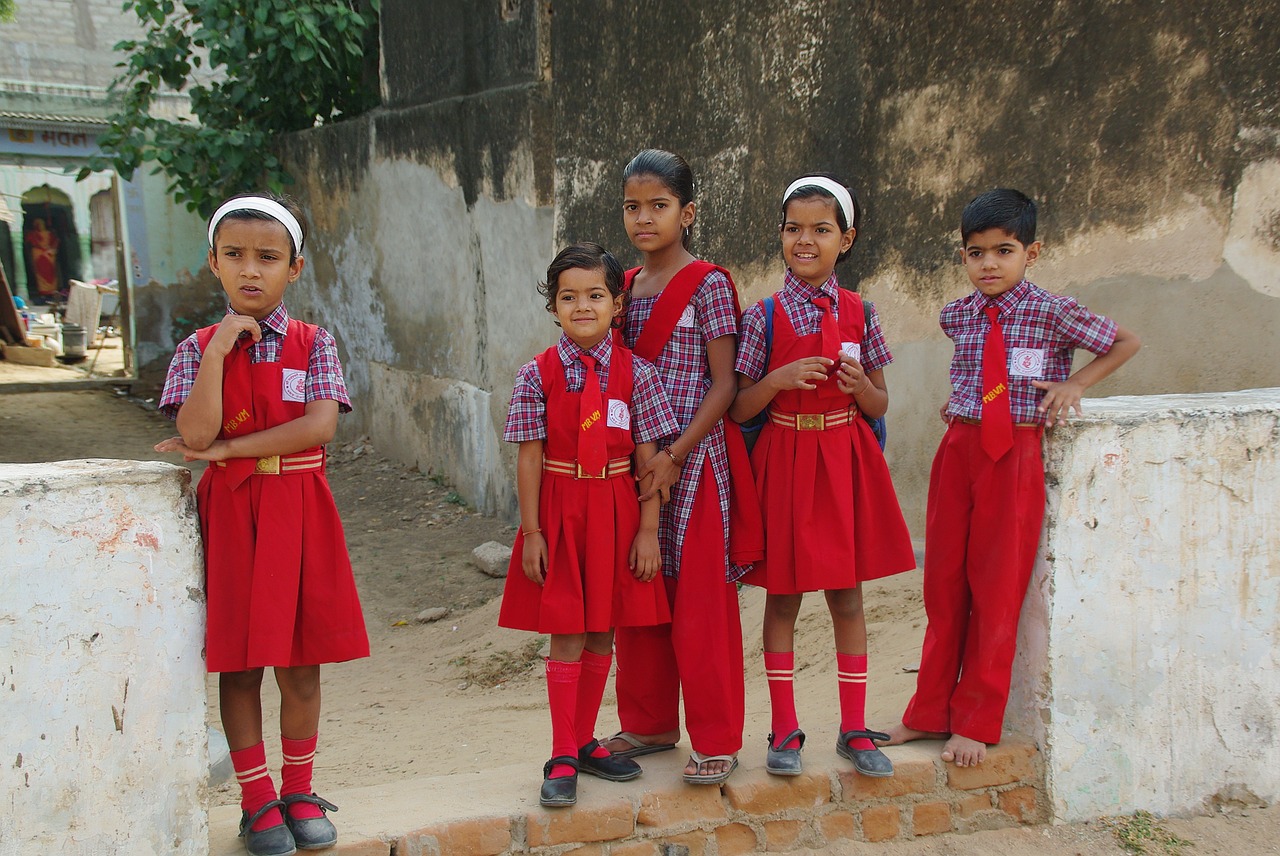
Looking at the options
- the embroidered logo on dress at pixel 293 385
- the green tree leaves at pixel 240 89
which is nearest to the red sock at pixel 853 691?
the embroidered logo on dress at pixel 293 385

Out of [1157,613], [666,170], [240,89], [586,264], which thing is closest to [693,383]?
[586,264]

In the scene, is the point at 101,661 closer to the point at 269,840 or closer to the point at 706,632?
the point at 269,840

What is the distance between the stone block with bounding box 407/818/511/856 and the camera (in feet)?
7.76

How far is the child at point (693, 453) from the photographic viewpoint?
2561 millimetres

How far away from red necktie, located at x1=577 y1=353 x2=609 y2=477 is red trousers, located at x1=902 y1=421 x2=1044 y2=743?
87 centimetres

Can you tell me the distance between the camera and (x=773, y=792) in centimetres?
257

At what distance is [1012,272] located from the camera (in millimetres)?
2582

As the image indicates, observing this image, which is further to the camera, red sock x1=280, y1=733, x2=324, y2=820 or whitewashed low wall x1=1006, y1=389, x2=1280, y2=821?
whitewashed low wall x1=1006, y1=389, x2=1280, y2=821

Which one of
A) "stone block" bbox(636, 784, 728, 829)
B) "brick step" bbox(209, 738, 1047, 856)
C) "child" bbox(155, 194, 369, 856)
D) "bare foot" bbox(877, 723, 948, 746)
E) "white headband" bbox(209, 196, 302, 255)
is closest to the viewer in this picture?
"child" bbox(155, 194, 369, 856)

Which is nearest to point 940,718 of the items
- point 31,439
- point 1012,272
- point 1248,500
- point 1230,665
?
point 1230,665

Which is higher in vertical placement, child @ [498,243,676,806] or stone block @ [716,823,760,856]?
child @ [498,243,676,806]

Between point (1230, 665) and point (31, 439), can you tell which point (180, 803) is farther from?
point (31, 439)

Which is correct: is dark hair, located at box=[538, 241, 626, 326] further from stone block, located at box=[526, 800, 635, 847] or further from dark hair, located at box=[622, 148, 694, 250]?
stone block, located at box=[526, 800, 635, 847]

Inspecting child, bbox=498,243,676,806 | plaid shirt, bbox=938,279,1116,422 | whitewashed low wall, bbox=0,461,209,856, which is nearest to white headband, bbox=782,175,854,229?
plaid shirt, bbox=938,279,1116,422
